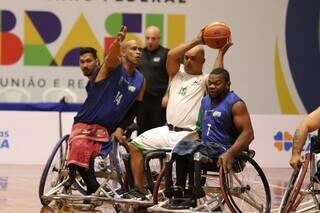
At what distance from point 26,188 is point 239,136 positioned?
3.37 metres

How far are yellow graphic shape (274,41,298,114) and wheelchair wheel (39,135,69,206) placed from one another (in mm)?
5945

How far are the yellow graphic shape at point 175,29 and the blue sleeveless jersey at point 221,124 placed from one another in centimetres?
606

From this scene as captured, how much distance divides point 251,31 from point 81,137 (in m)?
6.25

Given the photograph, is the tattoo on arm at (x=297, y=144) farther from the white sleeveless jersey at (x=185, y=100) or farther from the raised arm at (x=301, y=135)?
the white sleeveless jersey at (x=185, y=100)

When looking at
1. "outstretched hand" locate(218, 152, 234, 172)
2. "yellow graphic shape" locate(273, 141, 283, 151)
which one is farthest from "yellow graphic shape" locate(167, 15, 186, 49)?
"outstretched hand" locate(218, 152, 234, 172)

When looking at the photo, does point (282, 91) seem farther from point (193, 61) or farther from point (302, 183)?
point (302, 183)

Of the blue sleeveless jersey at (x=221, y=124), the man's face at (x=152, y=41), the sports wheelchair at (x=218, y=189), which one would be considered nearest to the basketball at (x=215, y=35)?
the blue sleeveless jersey at (x=221, y=124)

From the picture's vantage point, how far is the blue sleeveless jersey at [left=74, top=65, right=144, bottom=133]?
23.6 ft

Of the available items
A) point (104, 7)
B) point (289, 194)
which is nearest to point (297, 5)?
point (104, 7)

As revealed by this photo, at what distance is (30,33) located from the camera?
40.8 feet

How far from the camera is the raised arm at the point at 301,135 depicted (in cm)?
584

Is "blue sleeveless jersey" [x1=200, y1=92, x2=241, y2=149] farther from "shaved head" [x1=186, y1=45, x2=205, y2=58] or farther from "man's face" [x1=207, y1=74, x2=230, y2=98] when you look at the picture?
"shaved head" [x1=186, y1=45, x2=205, y2=58]

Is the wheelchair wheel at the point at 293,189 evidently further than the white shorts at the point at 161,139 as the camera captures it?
No

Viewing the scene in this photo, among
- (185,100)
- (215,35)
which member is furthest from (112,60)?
(215,35)
